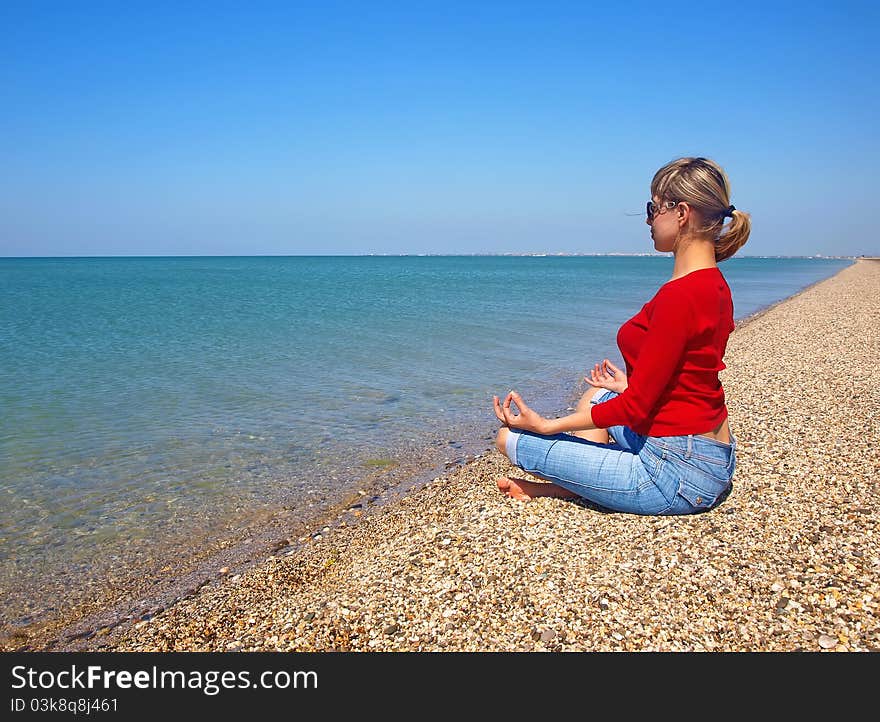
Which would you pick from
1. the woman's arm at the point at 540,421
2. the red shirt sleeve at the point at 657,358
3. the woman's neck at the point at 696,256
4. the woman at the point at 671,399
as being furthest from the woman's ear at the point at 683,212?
the woman's arm at the point at 540,421

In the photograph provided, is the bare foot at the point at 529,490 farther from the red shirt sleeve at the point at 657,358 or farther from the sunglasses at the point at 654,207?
the sunglasses at the point at 654,207

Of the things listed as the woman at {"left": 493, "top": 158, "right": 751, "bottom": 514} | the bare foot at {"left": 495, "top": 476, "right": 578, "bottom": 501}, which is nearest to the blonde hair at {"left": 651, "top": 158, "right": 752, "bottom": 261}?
the woman at {"left": 493, "top": 158, "right": 751, "bottom": 514}

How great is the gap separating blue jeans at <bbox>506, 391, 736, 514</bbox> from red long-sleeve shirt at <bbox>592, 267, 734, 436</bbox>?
149 mm

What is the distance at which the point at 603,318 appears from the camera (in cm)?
2520

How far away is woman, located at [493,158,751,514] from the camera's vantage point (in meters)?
3.66

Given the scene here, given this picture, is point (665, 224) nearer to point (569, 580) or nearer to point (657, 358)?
point (657, 358)

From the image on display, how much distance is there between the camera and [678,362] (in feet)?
12.2

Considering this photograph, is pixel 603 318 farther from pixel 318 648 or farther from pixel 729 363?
pixel 318 648

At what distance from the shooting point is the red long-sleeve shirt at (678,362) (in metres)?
3.61

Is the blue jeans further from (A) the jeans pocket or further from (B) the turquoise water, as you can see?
(B) the turquoise water

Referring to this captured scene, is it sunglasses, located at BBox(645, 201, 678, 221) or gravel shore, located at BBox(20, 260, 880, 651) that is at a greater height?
sunglasses, located at BBox(645, 201, 678, 221)

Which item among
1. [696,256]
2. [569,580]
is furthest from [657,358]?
[569,580]

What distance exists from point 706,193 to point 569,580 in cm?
250

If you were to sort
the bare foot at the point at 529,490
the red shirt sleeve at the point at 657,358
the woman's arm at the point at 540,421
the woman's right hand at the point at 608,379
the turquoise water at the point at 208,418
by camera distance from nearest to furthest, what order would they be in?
the red shirt sleeve at the point at 657,358 → the woman's arm at the point at 540,421 → the woman's right hand at the point at 608,379 → the bare foot at the point at 529,490 → the turquoise water at the point at 208,418
